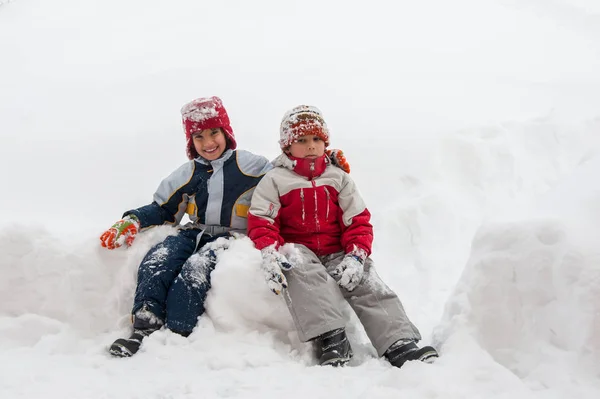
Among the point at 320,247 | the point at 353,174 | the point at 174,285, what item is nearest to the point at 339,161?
the point at 320,247

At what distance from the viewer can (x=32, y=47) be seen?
868 cm

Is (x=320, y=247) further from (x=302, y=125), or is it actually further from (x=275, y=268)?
(x=302, y=125)

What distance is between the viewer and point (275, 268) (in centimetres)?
243

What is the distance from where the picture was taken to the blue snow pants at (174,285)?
2.46 meters

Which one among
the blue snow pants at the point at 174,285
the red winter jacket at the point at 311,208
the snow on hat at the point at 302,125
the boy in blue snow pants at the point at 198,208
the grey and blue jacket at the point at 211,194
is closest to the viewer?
the blue snow pants at the point at 174,285

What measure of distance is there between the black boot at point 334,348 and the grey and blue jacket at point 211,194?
871 mm

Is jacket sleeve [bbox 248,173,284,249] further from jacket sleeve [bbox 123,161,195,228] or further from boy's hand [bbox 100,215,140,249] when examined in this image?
boy's hand [bbox 100,215,140,249]

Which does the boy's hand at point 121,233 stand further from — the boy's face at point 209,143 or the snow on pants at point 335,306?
the snow on pants at point 335,306

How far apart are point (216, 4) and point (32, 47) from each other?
401cm

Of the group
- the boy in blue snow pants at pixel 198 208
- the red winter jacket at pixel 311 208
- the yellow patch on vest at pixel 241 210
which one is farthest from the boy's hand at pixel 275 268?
the yellow patch on vest at pixel 241 210

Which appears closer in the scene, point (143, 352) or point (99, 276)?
point (143, 352)

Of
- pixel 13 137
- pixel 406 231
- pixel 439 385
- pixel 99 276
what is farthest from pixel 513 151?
pixel 13 137

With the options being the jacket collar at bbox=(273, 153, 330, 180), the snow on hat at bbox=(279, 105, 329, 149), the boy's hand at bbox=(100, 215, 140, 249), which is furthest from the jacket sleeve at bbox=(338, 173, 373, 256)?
the boy's hand at bbox=(100, 215, 140, 249)

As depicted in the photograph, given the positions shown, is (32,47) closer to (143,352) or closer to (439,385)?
(143,352)
